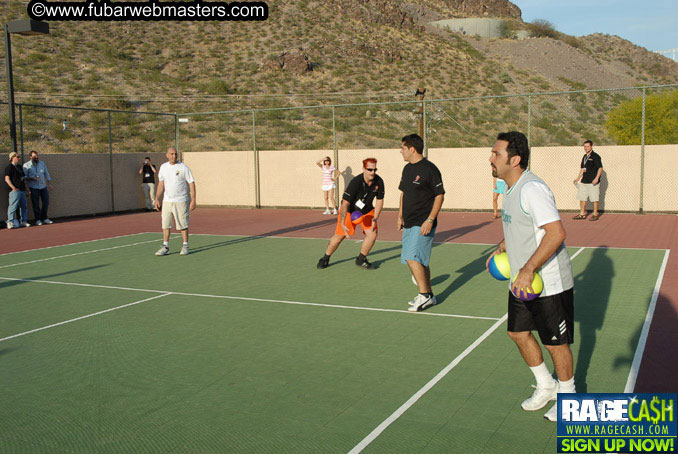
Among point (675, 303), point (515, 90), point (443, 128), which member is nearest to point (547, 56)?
point (515, 90)

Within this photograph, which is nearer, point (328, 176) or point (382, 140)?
point (328, 176)

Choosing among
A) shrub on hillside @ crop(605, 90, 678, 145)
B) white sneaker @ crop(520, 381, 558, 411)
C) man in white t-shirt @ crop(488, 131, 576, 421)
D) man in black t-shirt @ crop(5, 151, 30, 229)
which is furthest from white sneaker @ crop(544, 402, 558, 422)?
shrub on hillside @ crop(605, 90, 678, 145)

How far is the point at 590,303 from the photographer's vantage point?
790 centimetres

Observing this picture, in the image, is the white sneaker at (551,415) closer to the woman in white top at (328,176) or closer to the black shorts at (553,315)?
the black shorts at (553,315)

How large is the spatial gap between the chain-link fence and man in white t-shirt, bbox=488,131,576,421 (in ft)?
43.9

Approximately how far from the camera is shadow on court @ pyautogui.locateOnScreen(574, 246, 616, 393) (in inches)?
225

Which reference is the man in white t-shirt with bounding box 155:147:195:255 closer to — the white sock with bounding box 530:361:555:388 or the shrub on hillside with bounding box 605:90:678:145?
the white sock with bounding box 530:361:555:388

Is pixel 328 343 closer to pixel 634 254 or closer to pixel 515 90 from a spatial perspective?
pixel 634 254

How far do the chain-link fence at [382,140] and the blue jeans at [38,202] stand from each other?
1381 mm

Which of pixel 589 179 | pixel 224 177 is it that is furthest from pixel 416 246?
pixel 224 177

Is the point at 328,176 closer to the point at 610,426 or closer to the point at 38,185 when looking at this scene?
the point at 38,185

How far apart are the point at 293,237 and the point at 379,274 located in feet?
16.7

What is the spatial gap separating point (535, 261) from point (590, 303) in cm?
425

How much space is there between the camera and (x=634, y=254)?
1152 centimetres
